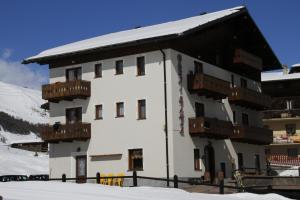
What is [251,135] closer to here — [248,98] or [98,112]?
[248,98]

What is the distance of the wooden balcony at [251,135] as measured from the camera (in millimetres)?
45594

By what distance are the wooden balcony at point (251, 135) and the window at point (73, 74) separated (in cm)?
1283

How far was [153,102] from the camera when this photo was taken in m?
40.8

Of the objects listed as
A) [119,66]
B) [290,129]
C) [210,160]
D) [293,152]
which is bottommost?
[210,160]

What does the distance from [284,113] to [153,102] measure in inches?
1257

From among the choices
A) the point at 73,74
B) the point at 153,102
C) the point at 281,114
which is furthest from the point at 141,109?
the point at 281,114

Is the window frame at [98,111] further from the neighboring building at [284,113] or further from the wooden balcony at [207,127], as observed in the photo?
the neighboring building at [284,113]

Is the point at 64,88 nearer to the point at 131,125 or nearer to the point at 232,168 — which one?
the point at 131,125

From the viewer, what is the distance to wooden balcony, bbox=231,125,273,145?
4559 centimetres

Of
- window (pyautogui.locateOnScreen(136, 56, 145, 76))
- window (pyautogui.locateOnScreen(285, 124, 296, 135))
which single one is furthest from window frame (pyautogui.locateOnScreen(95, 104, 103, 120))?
window (pyautogui.locateOnScreen(285, 124, 296, 135))

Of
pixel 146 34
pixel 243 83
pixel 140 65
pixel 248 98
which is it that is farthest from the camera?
pixel 243 83

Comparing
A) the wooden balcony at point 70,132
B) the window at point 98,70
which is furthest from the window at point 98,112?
the window at point 98,70

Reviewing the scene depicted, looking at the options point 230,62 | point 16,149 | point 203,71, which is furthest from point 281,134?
point 16,149

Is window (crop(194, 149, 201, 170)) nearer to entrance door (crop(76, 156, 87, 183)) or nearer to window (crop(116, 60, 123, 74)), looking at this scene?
window (crop(116, 60, 123, 74))
